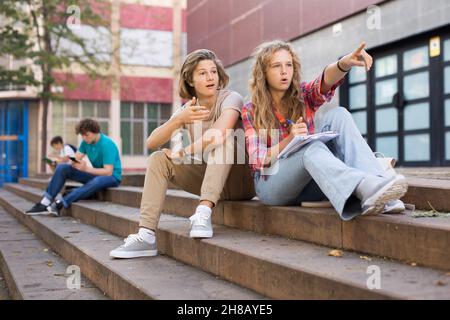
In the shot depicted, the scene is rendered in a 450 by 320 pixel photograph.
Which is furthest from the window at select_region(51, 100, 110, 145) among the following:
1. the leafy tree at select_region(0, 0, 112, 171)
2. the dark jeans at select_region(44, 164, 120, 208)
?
the dark jeans at select_region(44, 164, 120, 208)

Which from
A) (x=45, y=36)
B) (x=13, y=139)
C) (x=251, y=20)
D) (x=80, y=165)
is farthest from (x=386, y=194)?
(x=13, y=139)

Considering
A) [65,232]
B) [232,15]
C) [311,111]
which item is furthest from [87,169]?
[232,15]

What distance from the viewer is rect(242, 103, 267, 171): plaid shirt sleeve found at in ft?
11.6

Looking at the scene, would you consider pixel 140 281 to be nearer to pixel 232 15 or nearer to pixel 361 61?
pixel 361 61

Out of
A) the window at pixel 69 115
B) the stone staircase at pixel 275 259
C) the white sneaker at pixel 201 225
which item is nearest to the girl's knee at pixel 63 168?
the stone staircase at pixel 275 259

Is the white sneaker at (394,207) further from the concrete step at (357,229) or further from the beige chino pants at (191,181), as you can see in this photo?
the beige chino pants at (191,181)

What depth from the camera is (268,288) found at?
2.74 meters

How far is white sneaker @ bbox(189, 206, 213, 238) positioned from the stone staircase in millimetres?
65

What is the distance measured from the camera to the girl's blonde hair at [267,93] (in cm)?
364

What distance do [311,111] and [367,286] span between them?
1.83 meters

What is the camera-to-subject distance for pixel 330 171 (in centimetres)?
293

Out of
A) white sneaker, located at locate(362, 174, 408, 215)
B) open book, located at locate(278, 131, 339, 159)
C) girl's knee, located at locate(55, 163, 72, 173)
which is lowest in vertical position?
white sneaker, located at locate(362, 174, 408, 215)

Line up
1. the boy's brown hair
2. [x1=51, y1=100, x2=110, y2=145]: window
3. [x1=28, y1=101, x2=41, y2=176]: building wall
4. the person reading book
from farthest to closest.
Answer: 1. [x1=28, y1=101, x2=41, y2=176]: building wall
2. [x1=51, y1=100, x2=110, y2=145]: window
3. the boy's brown hair
4. the person reading book

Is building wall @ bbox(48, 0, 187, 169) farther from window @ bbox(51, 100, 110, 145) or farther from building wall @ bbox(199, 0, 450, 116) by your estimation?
building wall @ bbox(199, 0, 450, 116)
